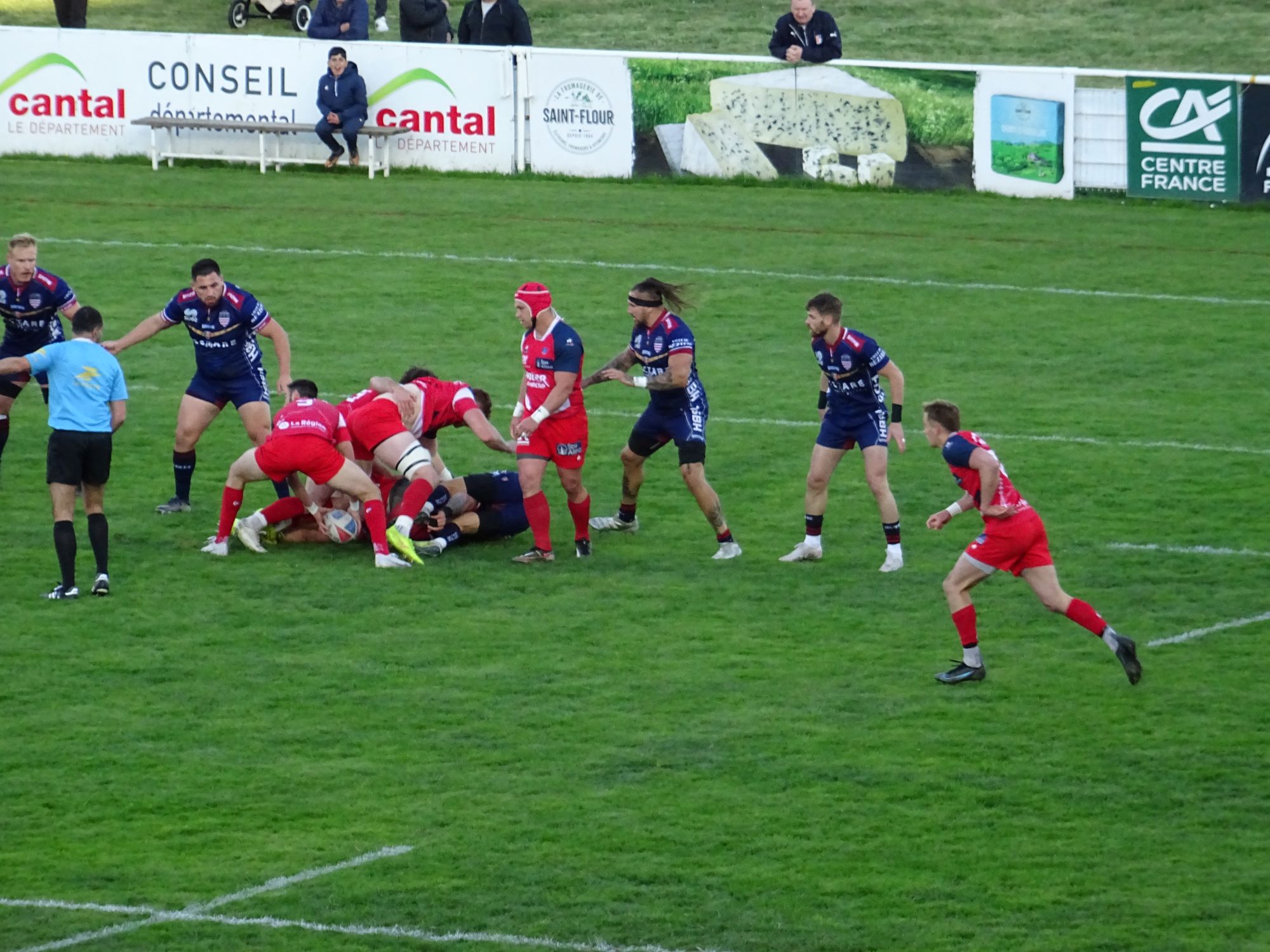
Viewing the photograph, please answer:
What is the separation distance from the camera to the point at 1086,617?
11703 millimetres

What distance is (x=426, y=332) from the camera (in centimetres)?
2127

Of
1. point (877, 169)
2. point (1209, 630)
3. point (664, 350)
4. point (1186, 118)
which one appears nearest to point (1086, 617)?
point (1209, 630)

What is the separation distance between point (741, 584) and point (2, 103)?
62.9 feet

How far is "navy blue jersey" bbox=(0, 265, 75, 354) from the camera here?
1552 centimetres

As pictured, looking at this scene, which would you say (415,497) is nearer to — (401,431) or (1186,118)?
(401,431)

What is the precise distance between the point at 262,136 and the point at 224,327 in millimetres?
14200

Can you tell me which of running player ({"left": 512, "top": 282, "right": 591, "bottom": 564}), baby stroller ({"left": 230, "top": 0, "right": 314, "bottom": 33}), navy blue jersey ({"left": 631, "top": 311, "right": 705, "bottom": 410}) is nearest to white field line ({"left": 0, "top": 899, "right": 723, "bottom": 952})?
running player ({"left": 512, "top": 282, "right": 591, "bottom": 564})

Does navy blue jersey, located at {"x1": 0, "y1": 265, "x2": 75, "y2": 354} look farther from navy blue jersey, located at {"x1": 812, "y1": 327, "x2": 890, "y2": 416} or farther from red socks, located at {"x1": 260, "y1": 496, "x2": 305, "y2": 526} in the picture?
navy blue jersey, located at {"x1": 812, "y1": 327, "x2": 890, "y2": 416}

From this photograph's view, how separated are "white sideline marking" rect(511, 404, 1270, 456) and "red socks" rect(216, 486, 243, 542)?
4.94 meters

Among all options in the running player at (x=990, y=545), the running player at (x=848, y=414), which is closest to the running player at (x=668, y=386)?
the running player at (x=848, y=414)

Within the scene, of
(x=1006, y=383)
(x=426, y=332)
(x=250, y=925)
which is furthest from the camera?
(x=426, y=332)

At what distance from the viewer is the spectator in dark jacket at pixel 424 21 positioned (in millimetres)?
29656

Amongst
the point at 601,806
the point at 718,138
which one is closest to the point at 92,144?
the point at 718,138

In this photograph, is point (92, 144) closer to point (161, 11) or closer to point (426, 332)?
Result: point (426, 332)
